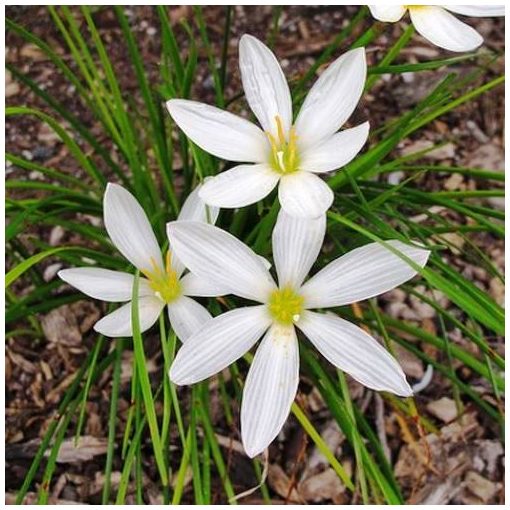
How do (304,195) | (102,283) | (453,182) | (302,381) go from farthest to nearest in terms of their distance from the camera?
(453,182) → (302,381) → (102,283) → (304,195)

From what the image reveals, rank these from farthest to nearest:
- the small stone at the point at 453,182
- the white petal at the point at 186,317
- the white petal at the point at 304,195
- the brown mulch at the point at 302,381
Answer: the small stone at the point at 453,182 < the brown mulch at the point at 302,381 < the white petal at the point at 186,317 < the white petal at the point at 304,195

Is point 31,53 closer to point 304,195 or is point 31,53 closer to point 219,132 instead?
point 219,132

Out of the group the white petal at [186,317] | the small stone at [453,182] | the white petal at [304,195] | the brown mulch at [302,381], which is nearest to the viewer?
the white petal at [304,195]

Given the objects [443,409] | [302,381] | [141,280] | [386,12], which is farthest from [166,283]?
[443,409]

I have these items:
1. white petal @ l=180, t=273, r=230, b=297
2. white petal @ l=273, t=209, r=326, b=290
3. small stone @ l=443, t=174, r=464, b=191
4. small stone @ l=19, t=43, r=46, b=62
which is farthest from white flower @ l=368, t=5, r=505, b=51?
small stone @ l=19, t=43, r=46, b=62

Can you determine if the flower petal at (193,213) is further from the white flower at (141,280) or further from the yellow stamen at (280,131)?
the yellow stamen at (280,131)

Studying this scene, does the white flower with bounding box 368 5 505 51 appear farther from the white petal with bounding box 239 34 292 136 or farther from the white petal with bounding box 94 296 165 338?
the white petal with bounding box 94 296 165 338

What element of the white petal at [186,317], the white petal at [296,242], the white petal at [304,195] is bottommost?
the white petal at [186,317]

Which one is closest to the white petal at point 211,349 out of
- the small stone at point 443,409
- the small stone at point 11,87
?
the small stone at point 443,409
